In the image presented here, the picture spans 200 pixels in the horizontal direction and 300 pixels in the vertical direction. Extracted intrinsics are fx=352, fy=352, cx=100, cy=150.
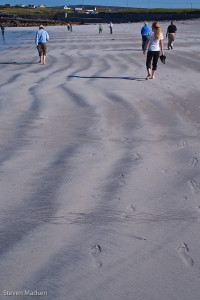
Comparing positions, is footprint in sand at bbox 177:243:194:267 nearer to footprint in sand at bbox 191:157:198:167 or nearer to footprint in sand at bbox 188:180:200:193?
footprint in sand at bbox 188:180:200:193

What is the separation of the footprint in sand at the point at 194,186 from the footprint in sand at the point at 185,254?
0.75 meters

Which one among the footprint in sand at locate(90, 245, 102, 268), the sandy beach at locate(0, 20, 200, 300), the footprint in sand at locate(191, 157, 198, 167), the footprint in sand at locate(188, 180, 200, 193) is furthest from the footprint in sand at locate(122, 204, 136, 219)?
the footprint in sand at locate(191, 157, 198, 167)

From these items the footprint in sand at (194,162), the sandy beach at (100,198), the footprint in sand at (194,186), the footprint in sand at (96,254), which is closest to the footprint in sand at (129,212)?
the sandy beach at (100,198)

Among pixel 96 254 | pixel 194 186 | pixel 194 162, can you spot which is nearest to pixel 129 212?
pixel 96 254

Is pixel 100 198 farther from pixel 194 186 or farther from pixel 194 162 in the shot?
pixel 194 162

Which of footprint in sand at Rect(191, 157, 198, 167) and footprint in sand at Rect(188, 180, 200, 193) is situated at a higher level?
footprint in sand at Rect(191, 157, 198, 167)

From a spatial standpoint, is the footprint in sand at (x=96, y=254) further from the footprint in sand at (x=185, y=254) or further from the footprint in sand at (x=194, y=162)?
the footprint in sand at (x=194, y=162)

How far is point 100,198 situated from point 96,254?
25.8 inches

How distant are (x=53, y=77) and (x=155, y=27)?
2.53m

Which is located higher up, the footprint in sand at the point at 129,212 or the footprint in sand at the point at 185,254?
the footprint in sand at the point at 129,212

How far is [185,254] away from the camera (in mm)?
1990

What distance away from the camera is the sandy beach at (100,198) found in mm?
1807

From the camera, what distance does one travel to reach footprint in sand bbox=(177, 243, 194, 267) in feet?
6.30

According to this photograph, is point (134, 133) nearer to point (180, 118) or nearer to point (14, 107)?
point (180, 118)
